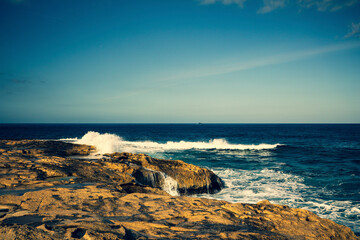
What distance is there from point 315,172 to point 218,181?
30.0 ft

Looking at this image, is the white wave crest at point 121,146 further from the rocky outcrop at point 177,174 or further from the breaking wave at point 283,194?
the breaking wave at point 283,194

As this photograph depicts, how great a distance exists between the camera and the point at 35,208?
4.27 metres

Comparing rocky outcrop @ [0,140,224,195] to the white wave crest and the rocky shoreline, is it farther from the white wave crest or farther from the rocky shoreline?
the white wave crest

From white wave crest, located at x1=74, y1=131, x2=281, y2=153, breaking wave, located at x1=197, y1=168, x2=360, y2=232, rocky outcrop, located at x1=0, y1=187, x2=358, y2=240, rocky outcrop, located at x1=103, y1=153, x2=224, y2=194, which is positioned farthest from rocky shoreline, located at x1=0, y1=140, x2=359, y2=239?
white wave crest, located at x1=74, y1=131, x2=281, y2=153

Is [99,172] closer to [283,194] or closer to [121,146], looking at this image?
[283,194]

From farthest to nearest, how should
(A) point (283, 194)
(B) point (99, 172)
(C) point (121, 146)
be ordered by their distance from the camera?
(C) point (121, 146) < (A) point (283, 194) < (B) point (99, 172)

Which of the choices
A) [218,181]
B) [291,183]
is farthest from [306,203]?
[218,181]

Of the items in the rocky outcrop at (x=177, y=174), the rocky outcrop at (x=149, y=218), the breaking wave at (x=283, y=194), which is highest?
the rocky outcrop at (x=149, y=218)

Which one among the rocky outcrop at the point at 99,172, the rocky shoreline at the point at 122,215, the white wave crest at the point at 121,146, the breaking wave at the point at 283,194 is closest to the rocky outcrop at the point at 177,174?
the rocky outcrop at the point at 99,172

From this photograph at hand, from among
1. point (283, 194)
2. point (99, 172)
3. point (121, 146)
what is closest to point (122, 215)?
point (99, 172)

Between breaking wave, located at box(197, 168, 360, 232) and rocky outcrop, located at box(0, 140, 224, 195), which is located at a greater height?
rocky outcrop, located at box(0, 140, 224, 195)

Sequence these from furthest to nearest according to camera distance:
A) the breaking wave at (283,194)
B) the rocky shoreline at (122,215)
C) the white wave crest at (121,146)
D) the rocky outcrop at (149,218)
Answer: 1. the white wave crest at (121,146)
2. the breaking wave at (283,194)
3. the rocky outcrop at (149,218)
4. the rocky shoreline at (122,215)

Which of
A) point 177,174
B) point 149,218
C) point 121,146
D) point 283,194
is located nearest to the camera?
point 149,218

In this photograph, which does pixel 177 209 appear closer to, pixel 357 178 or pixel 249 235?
pixel 249 235
